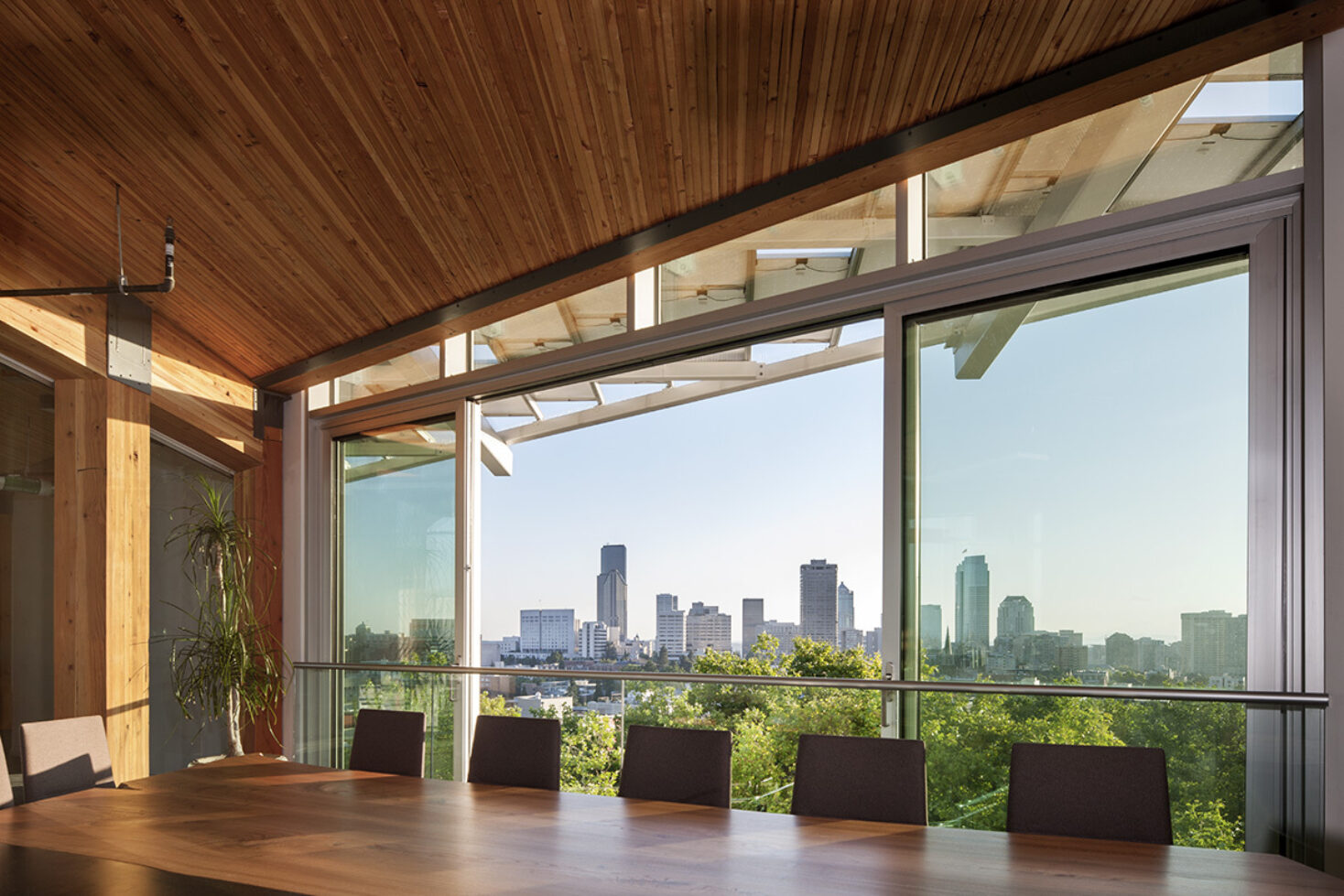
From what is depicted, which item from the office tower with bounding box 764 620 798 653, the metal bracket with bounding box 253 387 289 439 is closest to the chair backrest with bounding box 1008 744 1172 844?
the office tower with bounding box 764 620 798 653

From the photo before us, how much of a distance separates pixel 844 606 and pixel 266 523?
4075 millimetres

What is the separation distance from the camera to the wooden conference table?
2152 mm

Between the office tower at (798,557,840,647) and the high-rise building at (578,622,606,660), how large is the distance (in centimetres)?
160

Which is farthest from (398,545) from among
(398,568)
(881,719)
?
(881,719)

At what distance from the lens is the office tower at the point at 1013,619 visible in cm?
391

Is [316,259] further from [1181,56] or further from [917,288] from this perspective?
[1181,56]

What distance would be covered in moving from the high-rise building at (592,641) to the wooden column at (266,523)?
211 cm

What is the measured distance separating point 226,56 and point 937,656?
3.45m

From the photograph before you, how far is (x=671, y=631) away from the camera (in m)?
7.09

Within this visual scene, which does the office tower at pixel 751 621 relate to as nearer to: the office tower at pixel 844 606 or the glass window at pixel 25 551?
the office tower at pixel 844 606

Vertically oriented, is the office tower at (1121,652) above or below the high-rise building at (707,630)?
above

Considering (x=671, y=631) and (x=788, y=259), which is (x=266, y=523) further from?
(x=788, y=259)

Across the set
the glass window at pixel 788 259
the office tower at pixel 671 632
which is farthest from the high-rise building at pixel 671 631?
the glass window at pixel 788 259

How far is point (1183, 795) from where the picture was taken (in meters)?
3.45
